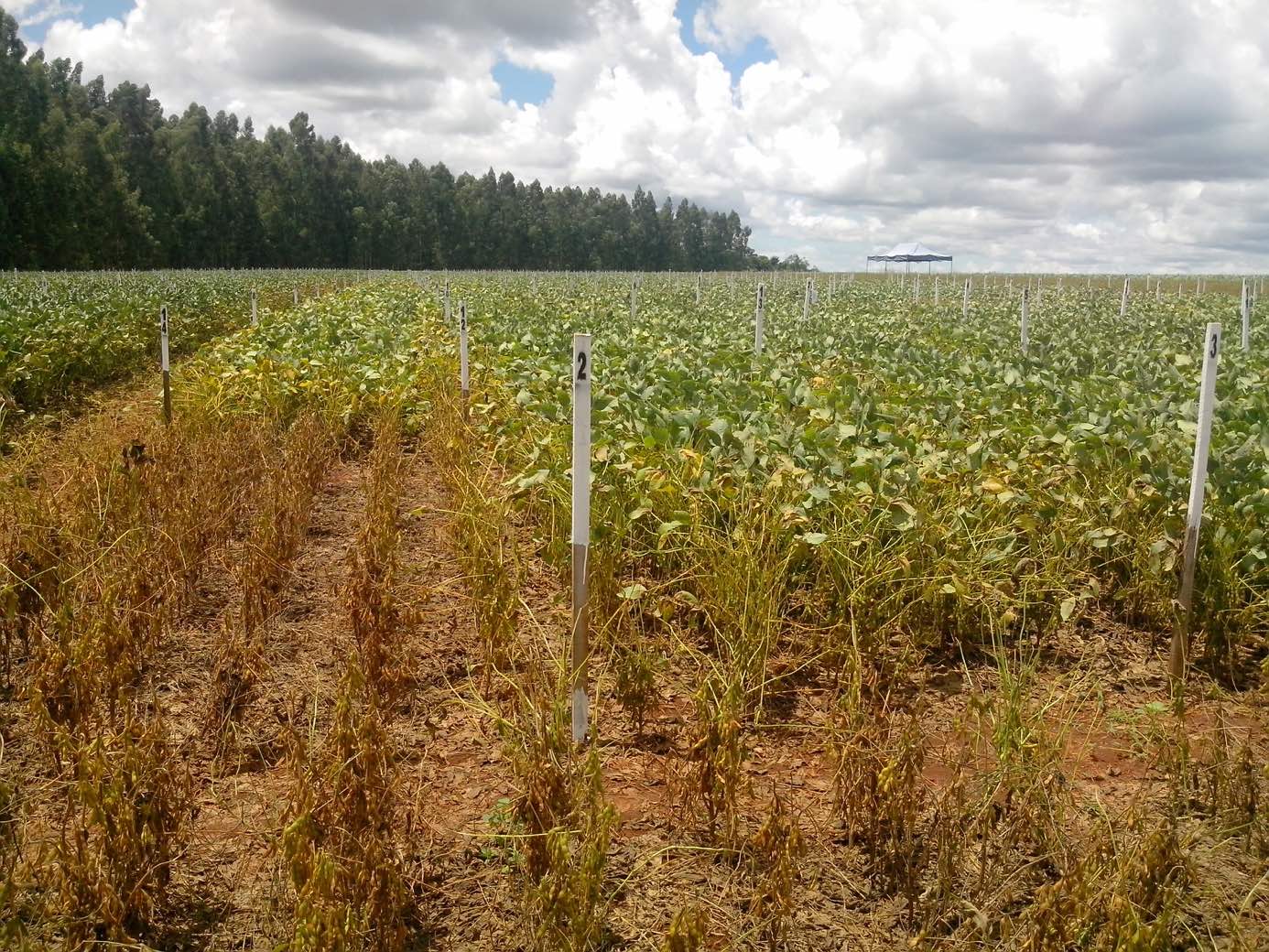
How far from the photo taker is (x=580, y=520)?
3.40m

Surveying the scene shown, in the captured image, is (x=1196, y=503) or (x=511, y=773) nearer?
(x=511, y=773)

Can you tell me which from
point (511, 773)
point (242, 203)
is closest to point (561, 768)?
point (511, 773)

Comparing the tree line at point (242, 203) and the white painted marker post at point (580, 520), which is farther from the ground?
the tree line at point (242, 203)

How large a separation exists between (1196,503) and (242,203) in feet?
232

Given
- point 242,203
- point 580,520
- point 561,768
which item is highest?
point 242,203

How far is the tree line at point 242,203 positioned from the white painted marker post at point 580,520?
47.0 metres

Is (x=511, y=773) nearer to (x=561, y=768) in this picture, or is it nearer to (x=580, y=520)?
(x=561, y=768)

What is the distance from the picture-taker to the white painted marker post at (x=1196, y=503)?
3883 millimetres

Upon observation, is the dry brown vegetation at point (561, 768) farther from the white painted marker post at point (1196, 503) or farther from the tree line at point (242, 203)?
the tree line at point (242, 203)

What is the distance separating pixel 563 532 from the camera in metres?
5.10

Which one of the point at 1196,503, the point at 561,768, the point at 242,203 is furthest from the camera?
the point at 242,203

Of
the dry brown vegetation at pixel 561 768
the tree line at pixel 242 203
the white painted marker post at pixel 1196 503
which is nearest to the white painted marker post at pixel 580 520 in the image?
the dry brown vegetation at pixel 561 768

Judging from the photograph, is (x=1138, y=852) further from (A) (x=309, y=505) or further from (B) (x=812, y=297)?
(B) (x=812, y=297)

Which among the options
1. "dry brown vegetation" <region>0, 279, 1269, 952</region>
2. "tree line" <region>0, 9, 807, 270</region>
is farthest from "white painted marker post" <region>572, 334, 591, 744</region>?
"tree line" <region>0, 9, 807, 270</region>
